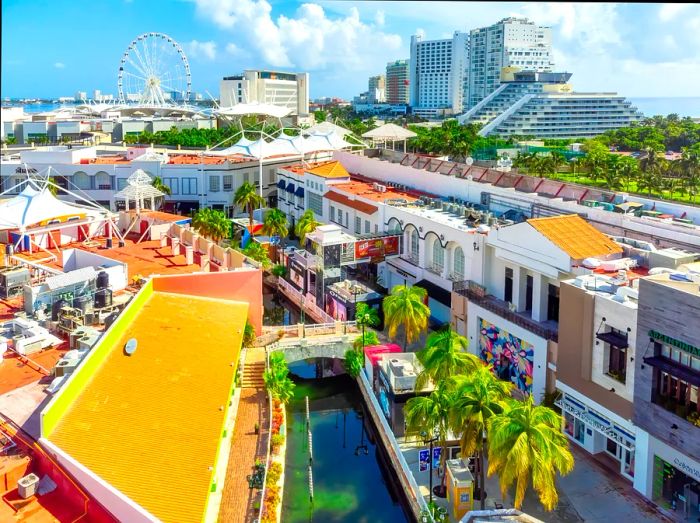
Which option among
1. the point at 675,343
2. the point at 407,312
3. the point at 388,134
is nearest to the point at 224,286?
the point at 407,312

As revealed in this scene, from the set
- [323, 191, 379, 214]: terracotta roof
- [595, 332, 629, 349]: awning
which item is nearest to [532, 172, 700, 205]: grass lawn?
[323, 191, 379, 214]: terracotta roof

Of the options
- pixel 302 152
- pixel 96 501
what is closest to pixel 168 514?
pixel 96 501

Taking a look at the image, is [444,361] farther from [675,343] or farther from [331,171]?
[331,171]

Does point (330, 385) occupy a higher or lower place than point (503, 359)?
lower

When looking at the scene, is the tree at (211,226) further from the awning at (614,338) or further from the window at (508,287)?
the awning at (614,338)

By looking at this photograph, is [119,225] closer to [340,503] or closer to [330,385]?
[330,385]

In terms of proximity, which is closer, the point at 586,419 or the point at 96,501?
the point at 96,501

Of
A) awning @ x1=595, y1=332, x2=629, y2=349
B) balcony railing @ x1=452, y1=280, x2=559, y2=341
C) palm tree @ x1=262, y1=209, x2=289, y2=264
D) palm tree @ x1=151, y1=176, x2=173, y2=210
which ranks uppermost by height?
palm tree @ x1=151, y1=176, x2=173, y2=210

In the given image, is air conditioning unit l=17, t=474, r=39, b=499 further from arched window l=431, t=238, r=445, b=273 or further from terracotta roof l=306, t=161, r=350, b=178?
terracotta roof l=306, t=161, r=350, b=178
